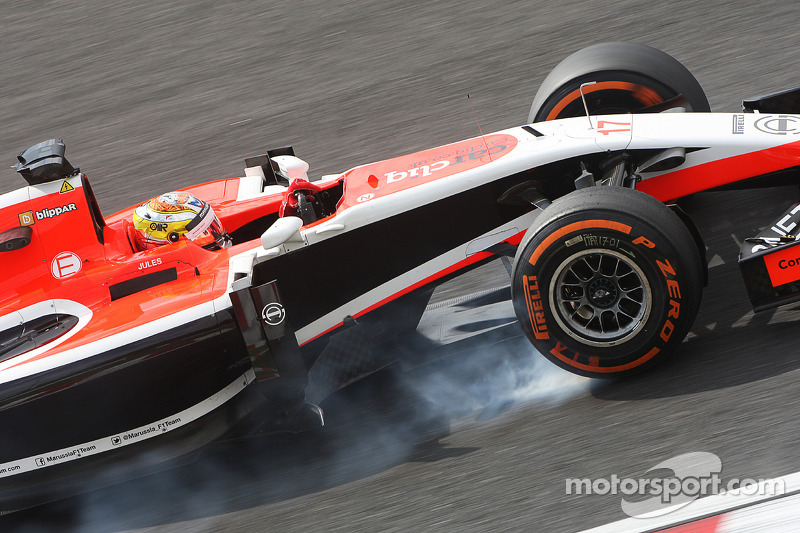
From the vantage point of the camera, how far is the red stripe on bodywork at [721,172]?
4.20m

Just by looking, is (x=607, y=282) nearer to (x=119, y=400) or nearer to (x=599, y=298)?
(x=599, y=298)

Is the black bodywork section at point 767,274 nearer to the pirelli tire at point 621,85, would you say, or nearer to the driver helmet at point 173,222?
the pirelli tire at point 621,85

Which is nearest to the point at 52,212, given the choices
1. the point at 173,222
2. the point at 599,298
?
the point at 173,222

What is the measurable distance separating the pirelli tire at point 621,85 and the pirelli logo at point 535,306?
1.64 meters

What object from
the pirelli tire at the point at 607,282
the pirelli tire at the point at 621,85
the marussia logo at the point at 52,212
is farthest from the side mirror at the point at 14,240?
the pirelli tire at the point at 621,85

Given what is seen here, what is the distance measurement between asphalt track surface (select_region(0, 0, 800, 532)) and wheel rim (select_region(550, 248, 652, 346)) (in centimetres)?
33

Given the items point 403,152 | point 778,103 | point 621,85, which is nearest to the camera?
point 778,103

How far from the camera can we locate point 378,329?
4.50 m

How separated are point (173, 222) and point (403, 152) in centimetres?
296

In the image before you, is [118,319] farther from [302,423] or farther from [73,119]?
[73,119]

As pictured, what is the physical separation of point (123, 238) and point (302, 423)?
61.2 inches

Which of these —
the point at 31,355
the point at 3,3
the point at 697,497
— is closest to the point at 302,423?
the point at 31,355

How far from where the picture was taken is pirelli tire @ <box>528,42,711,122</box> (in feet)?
16.3

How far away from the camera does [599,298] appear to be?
3.90 m
